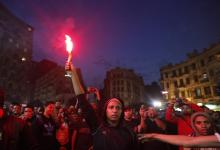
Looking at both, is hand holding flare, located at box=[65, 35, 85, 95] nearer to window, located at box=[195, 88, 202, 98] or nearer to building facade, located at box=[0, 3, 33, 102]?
building facade, located at box=[0, 3, 33, 102]

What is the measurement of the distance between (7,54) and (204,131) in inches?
2007

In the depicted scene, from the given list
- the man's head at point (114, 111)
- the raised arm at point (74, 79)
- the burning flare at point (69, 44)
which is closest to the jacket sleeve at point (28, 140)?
the raised arm at point (74, 79)

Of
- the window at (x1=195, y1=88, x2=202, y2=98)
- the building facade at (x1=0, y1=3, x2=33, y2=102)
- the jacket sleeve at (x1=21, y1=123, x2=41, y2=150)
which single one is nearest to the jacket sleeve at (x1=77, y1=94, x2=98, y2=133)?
the jacket sleeve at (x1=21, y1=123, x2=41, y2=150)

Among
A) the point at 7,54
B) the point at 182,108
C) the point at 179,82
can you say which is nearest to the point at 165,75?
the point at 179,82

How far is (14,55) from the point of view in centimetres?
4844

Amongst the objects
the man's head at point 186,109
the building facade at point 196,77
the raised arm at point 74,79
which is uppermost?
the building facade at point 196,77

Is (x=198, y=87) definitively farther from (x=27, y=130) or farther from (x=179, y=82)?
(x=27, y=130)

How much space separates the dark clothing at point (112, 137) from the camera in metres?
2.90

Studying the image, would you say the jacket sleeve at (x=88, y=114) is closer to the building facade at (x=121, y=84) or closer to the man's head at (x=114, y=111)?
the man's head at (x=114, y=111)

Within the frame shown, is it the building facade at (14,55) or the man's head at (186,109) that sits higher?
the building facade at (14,55)

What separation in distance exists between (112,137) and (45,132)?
331cm

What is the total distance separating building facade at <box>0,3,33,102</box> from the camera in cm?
4542

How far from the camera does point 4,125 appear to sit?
3070 mm

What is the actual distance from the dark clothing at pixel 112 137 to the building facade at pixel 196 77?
123 ft
